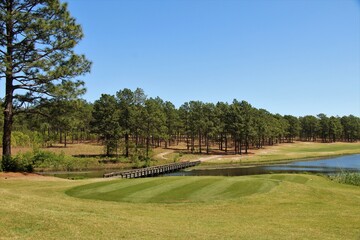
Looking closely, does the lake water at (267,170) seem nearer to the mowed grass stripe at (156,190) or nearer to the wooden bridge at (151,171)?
the wooden bridge at (151,171)

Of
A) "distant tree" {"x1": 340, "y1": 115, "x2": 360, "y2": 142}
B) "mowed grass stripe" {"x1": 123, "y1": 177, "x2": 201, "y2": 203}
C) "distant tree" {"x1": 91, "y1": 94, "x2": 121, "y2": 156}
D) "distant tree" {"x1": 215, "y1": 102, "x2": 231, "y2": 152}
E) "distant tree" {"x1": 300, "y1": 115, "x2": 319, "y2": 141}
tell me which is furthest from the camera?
"distant tree" {"x1": 340, "y1": 115, "x2": 360, "y2": 142}

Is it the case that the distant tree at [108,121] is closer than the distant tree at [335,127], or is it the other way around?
the distant tree at [108,121]

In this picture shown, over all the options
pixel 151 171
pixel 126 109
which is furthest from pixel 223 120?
pixel 151 171

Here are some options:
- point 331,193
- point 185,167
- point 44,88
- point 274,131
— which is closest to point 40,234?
point 331,193

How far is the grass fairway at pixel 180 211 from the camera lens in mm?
11117

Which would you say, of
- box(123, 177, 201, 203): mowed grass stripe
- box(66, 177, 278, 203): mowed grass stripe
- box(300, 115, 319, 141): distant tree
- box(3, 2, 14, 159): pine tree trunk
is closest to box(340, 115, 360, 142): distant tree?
box(300, 115, 319, 141): distant tree

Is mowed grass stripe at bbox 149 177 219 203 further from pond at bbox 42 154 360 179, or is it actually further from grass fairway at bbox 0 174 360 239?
pond at bbox 42 154 360 179

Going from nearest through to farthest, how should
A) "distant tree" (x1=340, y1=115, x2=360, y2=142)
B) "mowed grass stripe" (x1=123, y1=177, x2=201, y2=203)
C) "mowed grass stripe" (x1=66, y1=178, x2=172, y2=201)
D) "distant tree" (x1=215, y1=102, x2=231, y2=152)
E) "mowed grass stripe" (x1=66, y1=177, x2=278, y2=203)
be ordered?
"mowed grass stripe" (x1=123, y1=177, x2=201, y2=203) < "mowed grass stripe" (x1=66, y1=177, x2=278, y2=203) < "mowed grass stripe" (x1=66, y1=178, x2=172, y2=201) < "distant tree" (x1=215, y1=102, x2=231, y2=152) < "distant tree" (x1=340, y1=115, x2=360, y2=142)

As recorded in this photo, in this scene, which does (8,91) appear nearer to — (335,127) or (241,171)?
(241,171)

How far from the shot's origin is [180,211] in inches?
664

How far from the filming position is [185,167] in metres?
70.8

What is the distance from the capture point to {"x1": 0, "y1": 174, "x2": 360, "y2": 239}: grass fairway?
11.1m

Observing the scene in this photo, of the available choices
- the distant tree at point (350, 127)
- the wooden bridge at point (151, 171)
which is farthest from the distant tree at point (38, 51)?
the distant tree at point (350, 127)

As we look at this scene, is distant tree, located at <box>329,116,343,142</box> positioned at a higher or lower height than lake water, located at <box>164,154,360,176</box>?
higher
